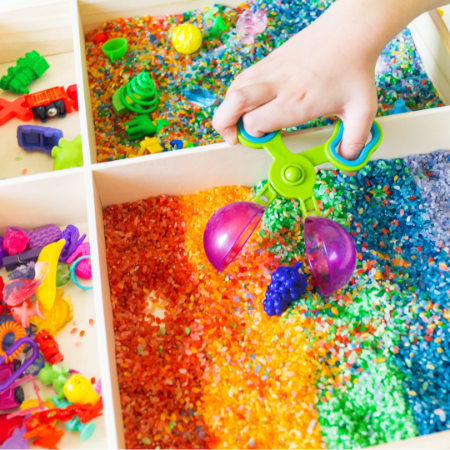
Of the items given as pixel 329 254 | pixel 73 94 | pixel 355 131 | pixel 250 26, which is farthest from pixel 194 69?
pixel 329 254

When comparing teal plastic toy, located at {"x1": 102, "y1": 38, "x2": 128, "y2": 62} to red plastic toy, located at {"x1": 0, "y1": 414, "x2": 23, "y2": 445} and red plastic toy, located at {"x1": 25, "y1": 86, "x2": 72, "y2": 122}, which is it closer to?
red plastic toy, located at {"x1": 25, "y1": 86, "x2": 72, "y2": 122}

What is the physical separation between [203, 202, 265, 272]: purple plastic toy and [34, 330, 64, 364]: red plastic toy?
317 mm

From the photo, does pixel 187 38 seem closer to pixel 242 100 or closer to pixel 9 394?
pixel 242 100

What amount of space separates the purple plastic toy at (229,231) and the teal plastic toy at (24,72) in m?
0.65

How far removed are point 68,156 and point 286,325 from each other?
0.58m

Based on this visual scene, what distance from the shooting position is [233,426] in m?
0.88

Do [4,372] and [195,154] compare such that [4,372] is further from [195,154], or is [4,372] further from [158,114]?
[158,114]

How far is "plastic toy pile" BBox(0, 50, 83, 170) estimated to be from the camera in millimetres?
1160

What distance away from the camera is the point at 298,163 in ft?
3.20

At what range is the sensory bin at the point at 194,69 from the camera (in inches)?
47.6

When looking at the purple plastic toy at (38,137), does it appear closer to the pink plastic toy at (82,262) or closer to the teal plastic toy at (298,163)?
the pink plastic toy at (82,262)

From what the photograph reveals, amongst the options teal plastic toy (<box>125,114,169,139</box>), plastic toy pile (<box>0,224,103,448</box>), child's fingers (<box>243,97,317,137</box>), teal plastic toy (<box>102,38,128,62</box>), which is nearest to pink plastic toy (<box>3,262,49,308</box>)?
plastic toy pile (<box>0,224,103,448</box>)

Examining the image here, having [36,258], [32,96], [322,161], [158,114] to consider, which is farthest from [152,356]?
[32,96]

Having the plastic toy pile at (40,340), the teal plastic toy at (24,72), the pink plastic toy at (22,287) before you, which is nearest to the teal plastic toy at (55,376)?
the plastic toy pile at (40,340)
